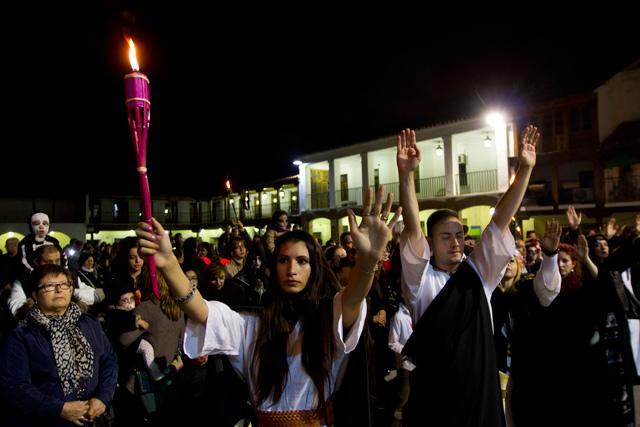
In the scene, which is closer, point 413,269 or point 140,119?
point 140,119

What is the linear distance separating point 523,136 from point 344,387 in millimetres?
1944

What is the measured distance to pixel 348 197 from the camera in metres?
27.2

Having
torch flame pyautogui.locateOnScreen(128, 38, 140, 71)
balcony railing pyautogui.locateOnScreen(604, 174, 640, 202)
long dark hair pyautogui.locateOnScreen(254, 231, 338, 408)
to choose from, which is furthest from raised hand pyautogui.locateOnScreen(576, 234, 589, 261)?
balcony railing pyautogui.locateOnScreen(604, 174, 640, 202)

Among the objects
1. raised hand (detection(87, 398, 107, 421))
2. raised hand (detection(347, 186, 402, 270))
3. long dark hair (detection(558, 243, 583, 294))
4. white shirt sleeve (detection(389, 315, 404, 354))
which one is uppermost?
raised hand (detection(347, 186, 402, 270))

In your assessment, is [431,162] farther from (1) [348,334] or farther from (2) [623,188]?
(1) [348,334]

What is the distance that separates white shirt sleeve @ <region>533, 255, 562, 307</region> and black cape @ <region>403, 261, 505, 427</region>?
122 cm

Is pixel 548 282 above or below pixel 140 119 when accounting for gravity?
below

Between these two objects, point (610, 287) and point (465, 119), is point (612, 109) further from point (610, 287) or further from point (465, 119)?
point (610, 287)

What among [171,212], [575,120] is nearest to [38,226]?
[575,120]

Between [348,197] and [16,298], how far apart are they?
75.7 ft

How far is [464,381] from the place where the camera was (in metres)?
2.42

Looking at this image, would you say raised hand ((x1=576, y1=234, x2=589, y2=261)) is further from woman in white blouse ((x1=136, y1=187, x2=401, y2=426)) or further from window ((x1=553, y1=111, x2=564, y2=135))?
window ((x1=553, y1=111, x2=564, y2=135))

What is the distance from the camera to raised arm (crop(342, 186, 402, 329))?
208 centimetres

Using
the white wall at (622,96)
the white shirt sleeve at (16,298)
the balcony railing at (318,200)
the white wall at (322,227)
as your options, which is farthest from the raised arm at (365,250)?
the white wall at (322,227)
